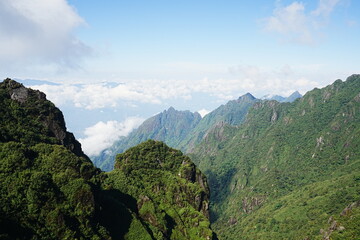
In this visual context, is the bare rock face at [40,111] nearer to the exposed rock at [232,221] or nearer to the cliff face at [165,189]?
the cliff face at [165,189]

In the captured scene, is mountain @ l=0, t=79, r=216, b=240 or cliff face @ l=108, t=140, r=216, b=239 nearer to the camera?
mountain @ l=0, t=79, r=216, b=240

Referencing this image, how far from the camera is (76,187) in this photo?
42094 millimetres

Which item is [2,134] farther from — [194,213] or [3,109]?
[194,213]

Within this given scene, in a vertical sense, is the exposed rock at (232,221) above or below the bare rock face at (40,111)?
below

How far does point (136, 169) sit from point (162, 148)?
10.9 m

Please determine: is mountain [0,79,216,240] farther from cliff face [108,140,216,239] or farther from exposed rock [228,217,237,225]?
exposed rock [228,217,237,225]

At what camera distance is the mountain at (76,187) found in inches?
1446

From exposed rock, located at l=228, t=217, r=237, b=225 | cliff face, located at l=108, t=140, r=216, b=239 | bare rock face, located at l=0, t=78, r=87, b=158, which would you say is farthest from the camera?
exposed rock, located at l=228, t=217, r=237, b=225

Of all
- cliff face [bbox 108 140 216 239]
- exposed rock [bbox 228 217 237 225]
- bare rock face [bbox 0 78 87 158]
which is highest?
bare rock face [bbox 0 78 87 158]

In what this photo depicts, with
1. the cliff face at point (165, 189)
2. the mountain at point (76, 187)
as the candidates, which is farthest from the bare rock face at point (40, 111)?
the cliff face at point (165, 189)

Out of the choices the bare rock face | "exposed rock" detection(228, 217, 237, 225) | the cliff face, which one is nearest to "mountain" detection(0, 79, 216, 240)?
the bare rock face

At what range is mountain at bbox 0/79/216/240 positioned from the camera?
120 ft

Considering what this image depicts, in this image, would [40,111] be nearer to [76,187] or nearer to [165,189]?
[76,187]

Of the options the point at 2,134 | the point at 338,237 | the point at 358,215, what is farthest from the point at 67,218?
the point at 358,215
